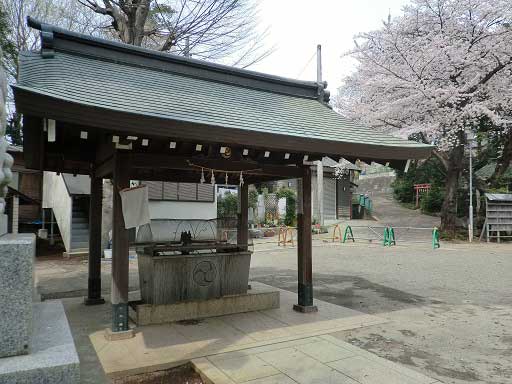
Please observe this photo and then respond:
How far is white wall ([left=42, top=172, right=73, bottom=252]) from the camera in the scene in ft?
49.7

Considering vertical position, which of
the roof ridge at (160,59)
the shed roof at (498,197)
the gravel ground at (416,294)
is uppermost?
the roof ridge at (160,59)

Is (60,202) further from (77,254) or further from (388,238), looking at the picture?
(388,238)

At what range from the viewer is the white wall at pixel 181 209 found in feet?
53.6

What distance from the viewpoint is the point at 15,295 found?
242cm

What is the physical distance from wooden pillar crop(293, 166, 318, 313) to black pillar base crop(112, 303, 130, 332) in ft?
9.69

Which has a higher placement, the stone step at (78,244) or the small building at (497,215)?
the small building at (497,215)

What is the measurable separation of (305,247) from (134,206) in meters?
3.01

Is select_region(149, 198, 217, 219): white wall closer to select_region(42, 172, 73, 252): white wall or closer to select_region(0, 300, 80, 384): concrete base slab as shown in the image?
select_region(42, 172, 73, 252): white wall

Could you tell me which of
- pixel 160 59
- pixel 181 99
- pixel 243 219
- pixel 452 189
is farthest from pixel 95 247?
pixel 452 189

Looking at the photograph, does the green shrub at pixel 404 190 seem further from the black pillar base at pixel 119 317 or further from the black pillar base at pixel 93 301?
the black pillar base at pixel 119 317

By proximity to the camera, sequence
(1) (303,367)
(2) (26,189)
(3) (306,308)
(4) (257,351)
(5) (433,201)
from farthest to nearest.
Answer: (5) (433,201), (2) (26,189), (3) (306,308), (4) (257,351), (1) (303,367)

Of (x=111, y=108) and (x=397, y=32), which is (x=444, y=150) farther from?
(x=111, y=108)

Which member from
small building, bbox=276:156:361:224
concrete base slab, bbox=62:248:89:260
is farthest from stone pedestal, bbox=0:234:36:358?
small building, bbox=276:156:361:224

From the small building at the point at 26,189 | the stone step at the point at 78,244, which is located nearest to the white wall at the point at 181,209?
the stone step at the point at 78,244
